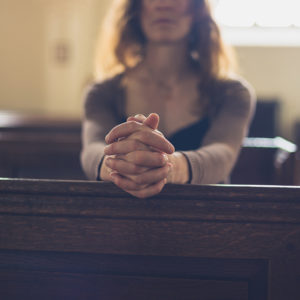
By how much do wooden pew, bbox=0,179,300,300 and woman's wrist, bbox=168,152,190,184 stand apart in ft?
0.61

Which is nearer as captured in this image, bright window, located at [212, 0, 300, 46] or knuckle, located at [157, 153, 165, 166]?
knuckle, located at [157, 153, 165, 166]

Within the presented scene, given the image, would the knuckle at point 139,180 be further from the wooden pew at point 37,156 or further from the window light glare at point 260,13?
the window light glare at point 260,13

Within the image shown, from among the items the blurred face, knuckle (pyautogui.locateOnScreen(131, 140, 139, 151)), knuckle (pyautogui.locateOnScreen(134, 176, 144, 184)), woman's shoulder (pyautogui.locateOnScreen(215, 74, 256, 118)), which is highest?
the blurred face

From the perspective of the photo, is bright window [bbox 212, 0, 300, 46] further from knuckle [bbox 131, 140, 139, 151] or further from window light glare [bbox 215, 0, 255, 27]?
knuckle [bbox 131, 140, 139, 151]

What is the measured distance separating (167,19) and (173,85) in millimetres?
242

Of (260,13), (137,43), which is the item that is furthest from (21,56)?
(137,43)

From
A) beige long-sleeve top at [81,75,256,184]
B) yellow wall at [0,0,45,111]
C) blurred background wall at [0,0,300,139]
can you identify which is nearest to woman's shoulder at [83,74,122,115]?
beige long-sleeve top at [81,75,256,184]

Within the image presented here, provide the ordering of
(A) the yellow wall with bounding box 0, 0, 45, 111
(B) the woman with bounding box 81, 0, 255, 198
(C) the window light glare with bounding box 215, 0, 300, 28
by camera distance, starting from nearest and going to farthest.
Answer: (B) the woman with bounding box 81, 0, 255, 198 → (C) the window light glare with bounding box 215, 0, 300, 28 → (A) the yellow wall with bounding box 0, 0, 45, 111

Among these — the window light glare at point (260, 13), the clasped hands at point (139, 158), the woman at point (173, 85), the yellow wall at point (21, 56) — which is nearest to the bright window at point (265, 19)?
the window light glare at point (260, 13)

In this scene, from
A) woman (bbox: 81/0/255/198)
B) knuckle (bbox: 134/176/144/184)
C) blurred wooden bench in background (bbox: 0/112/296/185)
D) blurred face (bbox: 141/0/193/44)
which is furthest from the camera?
blurred wooden bench in background (bbox: 0/112/296/185)

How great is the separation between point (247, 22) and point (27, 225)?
5344 mm

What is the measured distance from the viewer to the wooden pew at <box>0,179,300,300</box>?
2.11 feet

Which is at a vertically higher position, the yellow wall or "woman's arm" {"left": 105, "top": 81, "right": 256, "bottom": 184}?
the yellow wall

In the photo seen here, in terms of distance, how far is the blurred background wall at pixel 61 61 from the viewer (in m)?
5.47
